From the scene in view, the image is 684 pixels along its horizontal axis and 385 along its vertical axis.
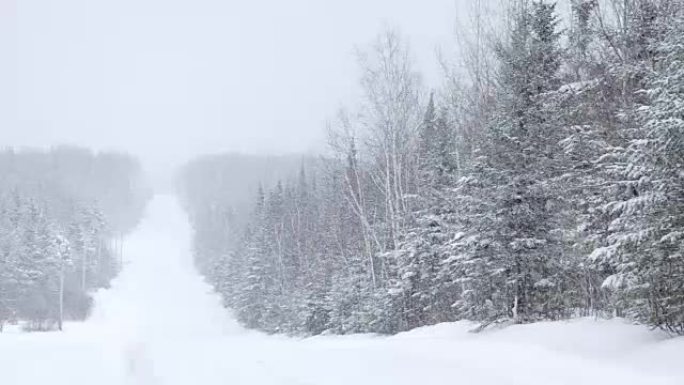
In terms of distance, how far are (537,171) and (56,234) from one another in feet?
196

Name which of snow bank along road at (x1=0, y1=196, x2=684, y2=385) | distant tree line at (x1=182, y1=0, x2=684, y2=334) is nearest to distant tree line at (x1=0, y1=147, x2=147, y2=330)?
distant tree line at (x1=182, y1=0, x2=684, y2=334)

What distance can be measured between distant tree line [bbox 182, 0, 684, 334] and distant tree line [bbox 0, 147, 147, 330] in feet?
104

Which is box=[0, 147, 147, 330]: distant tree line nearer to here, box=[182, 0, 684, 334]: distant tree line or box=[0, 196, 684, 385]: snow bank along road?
box=[182, 0, 684, 334]: distant tree line

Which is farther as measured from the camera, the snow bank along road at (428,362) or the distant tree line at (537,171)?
the distant tree line at (537,171)

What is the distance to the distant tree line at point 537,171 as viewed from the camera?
7719mm

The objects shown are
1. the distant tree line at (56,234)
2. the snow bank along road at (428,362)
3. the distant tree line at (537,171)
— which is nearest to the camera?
the snow bank along road at (428,362)

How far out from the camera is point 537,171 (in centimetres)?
1202

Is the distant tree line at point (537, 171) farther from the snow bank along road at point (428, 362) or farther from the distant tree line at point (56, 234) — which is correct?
the distant tree line at point (56, 234)

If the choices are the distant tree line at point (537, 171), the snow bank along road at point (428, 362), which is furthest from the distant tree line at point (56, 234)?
the snow bank along road at point (428, 362)

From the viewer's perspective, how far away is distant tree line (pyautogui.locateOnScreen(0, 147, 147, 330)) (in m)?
53.0

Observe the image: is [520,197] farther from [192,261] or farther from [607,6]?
[192,261]

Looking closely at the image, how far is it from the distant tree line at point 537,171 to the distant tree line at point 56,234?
3162cm

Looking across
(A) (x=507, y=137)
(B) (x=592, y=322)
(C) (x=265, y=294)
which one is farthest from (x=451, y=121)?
(C) (x=265, y=294)

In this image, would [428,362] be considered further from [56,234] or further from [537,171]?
[56,234]
